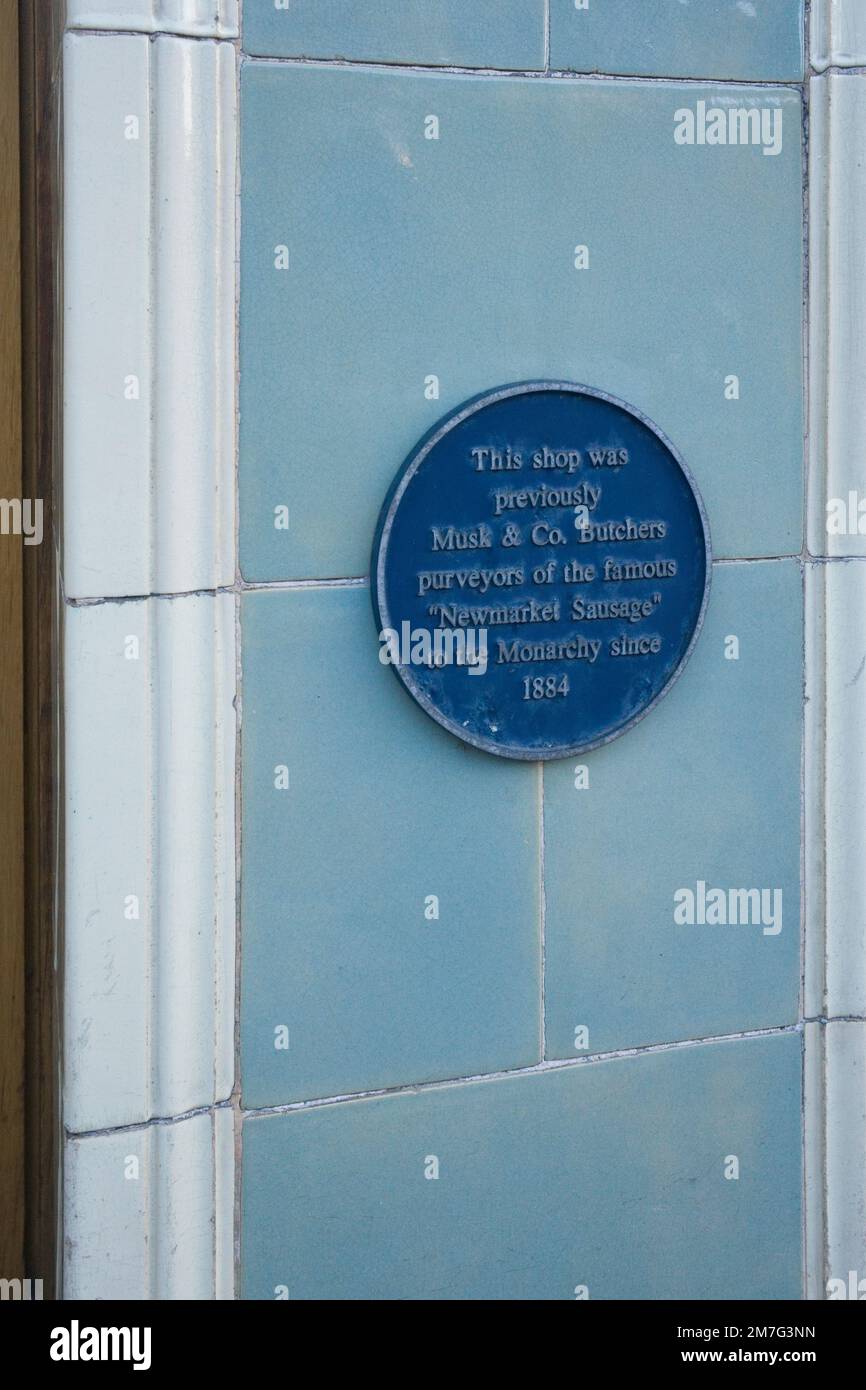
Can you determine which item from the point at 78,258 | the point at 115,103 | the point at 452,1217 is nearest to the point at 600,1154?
the point at 452,1217

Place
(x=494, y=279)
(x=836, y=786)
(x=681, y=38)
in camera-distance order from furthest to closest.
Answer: (x=836, y=786) → (x=681, y=38) → (x=494, y=279)

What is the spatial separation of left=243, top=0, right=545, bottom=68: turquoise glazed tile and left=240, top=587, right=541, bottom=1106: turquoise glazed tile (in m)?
1.17

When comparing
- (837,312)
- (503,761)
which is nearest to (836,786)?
(503,761)

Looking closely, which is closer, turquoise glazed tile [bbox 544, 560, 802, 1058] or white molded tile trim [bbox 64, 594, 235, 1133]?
white molded tile trim [bbox 64, 594, 235, 1133]

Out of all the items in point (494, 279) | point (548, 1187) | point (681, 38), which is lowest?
point (548, 1187)

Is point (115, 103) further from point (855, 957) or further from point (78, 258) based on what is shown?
point (855, 957)

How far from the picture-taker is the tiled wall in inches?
133

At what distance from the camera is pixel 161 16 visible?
3.18 metres

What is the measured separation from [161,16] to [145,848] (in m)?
1.72

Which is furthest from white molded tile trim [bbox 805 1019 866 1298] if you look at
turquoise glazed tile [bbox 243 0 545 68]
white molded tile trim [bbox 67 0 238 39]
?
white molded tile trim [bbox 67 0 238 39]

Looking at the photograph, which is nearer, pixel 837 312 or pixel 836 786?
pixel 837 312

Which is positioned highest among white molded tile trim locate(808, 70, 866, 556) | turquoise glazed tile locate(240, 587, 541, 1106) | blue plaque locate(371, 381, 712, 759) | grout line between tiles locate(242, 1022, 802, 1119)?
white molded tile trim locate(808, 70, 866, 556)

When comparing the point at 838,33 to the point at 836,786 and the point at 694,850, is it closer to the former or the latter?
the point at 836,786

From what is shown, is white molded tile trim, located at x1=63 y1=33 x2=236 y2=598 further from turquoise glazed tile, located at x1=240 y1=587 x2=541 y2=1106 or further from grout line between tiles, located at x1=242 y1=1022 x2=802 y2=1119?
grout line between tiles, located at x1=242 y1=1022 x2=802 y2=1119
